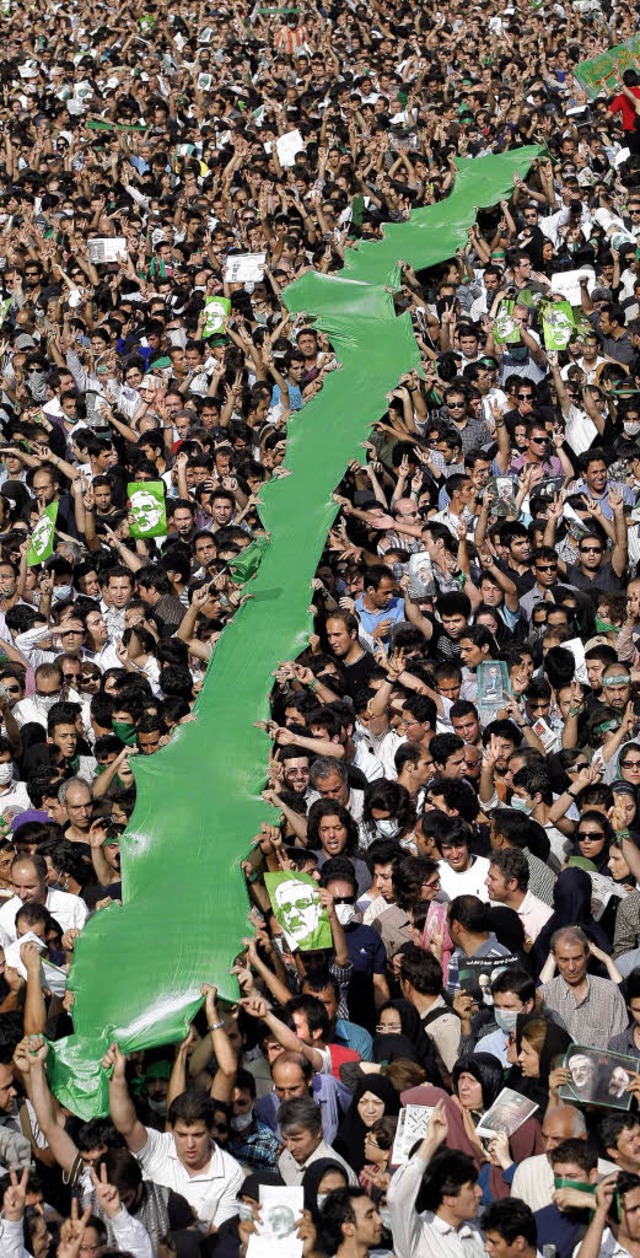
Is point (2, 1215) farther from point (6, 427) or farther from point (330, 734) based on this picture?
point (6, 427)

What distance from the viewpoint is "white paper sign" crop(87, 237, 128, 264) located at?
15992mm

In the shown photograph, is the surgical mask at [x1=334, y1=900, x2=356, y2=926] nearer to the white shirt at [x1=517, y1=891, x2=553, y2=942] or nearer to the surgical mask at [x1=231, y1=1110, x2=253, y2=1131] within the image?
the white shirt at [x1=517, y1=891, x2=553, y2=942]

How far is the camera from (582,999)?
266 inches

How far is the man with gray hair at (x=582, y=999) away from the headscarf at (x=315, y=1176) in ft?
3.77

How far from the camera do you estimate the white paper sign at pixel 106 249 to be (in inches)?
630

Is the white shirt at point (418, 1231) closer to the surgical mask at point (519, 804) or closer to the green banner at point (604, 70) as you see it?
the surgical mask at point (519, 804)

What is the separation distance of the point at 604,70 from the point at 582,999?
14.6 meters

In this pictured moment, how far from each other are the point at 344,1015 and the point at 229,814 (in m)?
1.76

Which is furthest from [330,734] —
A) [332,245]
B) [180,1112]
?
[332,245]

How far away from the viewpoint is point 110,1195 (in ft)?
19.0

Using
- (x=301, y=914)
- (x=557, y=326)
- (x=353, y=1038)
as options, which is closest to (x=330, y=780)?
(x=301, y=914)

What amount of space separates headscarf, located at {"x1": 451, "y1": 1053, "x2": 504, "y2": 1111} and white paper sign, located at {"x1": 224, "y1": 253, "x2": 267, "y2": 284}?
9650mm

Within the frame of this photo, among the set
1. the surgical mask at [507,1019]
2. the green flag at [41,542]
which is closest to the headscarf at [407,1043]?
the surgical mask at [507,1019]

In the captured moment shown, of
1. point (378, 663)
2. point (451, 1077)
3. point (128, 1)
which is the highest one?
point (128, 1)
